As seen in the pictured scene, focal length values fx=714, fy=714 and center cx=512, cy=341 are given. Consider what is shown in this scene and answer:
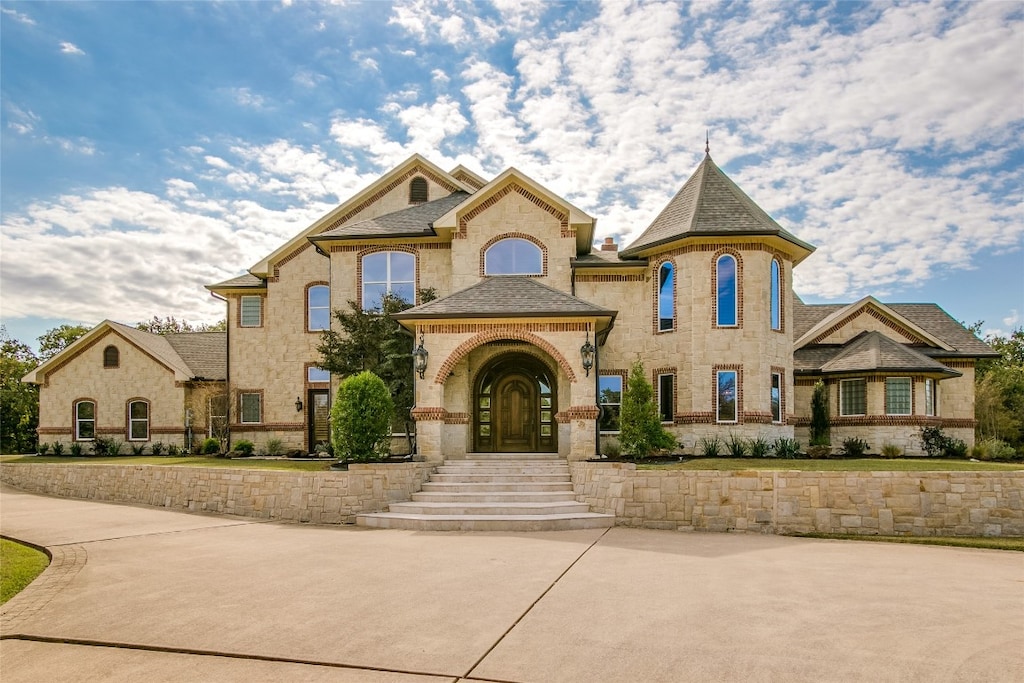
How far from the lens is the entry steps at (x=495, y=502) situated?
1343cm

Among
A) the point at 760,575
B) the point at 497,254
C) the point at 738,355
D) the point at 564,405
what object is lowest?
the point at 760,575

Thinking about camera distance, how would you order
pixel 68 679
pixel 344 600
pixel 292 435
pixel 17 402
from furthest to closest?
1. pixel 17 402
2. pixel 292 435
3. pixel 344 600
4. pixel 68 679

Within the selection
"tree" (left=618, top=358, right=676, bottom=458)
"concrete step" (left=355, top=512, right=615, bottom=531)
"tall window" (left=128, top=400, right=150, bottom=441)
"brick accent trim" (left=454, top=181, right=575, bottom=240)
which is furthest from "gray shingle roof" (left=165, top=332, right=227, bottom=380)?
"tree" (left=618, top=358, right=676, bottom=458)

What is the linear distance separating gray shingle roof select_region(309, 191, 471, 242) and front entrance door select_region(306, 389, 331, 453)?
574 centimetres

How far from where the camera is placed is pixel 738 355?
20094 millimetres

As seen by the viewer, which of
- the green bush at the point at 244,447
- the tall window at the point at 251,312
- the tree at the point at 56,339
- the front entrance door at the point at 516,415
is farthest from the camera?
the tree at the point at 56,339

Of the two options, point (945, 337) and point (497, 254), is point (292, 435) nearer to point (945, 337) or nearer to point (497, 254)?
point (497, 254)

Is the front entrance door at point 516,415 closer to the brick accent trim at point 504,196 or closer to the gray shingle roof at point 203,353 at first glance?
the brick accent trim at point 504,196

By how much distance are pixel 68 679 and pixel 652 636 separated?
15.9ft

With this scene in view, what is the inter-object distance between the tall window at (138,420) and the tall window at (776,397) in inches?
870

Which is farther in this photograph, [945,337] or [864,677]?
[945,337]

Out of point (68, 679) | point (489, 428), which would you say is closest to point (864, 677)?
point (68, 679)

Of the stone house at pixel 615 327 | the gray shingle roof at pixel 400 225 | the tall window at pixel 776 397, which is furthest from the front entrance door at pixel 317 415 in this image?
the tall window at pixel 776 397

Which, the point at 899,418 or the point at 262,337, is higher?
the point at 262,337
